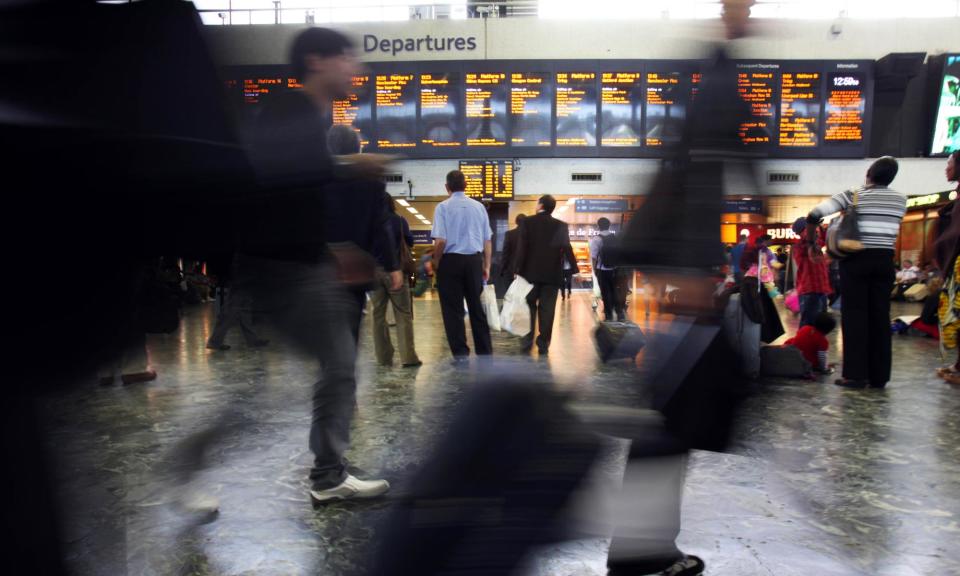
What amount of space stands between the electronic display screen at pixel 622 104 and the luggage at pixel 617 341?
Result: 1365 cm

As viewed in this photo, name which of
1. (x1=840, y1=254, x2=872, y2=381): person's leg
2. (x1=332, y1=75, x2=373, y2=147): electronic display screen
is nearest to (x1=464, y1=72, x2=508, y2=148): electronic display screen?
(x1=332, y1=75, x2=373, y2=147): electronic display screen

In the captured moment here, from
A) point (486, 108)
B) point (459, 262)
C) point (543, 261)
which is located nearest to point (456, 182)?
point (459, 262)

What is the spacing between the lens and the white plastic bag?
21.8 ft

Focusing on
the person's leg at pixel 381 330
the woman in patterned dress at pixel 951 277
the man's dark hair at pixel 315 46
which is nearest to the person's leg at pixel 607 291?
the person's leg at pixel 381 330

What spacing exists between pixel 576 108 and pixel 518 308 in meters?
9.32

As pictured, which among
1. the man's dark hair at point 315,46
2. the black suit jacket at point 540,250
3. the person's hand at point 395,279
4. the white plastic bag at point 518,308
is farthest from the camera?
the black suit jacket at point 540,250

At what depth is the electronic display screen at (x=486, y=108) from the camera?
14.8 m

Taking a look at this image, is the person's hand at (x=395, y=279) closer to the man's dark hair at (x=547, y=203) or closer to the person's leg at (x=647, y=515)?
the person's leg at (x=647, y=515)

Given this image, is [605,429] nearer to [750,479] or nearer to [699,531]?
[699,531]

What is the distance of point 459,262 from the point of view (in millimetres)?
5770

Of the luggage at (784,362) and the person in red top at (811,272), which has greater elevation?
the person in red top at (811,272)

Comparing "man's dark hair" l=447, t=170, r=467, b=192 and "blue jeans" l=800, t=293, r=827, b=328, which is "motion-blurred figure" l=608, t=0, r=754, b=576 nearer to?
"man's dark hair" l=447, t=170, r=467, b=192

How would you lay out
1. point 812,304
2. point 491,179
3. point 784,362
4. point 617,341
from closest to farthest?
point 617,341 < point 784,362 < point 812,304 < point 491,179

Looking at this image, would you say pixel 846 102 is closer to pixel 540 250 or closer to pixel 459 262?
pixel 540 250
